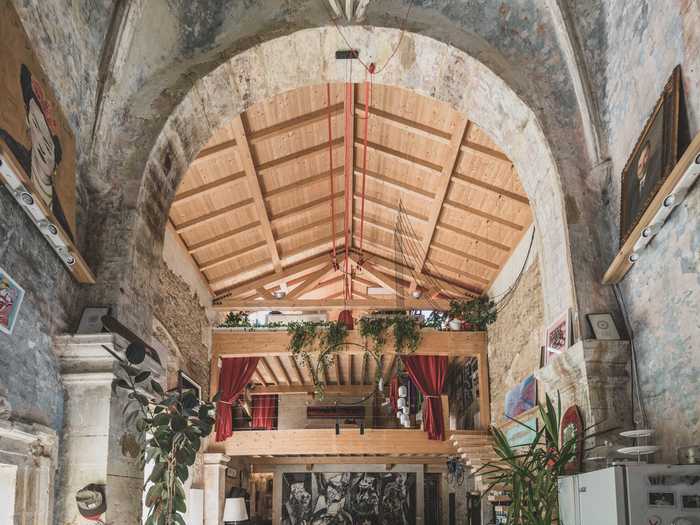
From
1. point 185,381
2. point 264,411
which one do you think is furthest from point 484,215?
point 264,411

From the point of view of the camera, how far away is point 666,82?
159 inches

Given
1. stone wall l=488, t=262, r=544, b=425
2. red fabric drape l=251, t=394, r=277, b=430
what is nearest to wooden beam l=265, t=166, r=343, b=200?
stone wall l=488, t=262, r=544, b=425

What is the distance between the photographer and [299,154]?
952 cm

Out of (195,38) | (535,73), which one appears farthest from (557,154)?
(195,38)

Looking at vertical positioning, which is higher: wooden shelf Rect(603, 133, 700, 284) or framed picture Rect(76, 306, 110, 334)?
wooden shelf Rect(603, 133, 700, 284)

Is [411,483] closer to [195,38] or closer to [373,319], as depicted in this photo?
[373,319]

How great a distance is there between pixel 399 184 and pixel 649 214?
250 inches

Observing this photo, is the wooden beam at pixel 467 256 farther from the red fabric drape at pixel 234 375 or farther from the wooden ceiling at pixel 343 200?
the red fabric drape at pixel 234 375

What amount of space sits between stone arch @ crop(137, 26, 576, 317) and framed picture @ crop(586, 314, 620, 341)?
38 cm

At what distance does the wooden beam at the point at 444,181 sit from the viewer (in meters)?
8.21

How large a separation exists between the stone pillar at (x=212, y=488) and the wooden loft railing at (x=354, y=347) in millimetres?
731

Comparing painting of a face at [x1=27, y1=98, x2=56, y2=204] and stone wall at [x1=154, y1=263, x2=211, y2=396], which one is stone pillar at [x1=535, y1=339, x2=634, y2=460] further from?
stone wall at [x1=154, y1=263, x2=211, y2=396]

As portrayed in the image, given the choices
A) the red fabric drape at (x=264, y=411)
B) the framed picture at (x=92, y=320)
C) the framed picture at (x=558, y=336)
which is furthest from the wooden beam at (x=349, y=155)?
the red fabric drape at (x=264, y=411)

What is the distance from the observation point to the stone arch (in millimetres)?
5438
